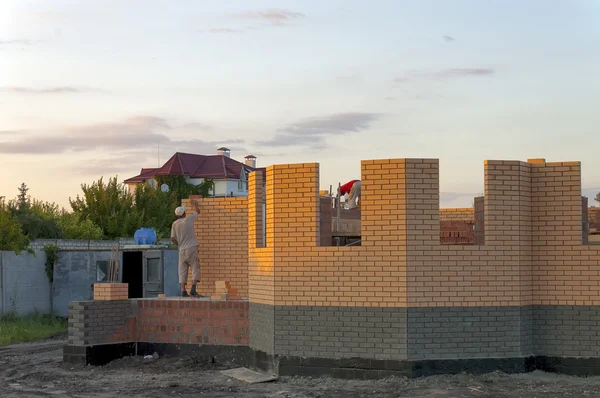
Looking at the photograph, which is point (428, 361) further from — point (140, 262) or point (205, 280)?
point (140, 262)

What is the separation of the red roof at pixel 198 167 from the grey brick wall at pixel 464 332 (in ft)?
202

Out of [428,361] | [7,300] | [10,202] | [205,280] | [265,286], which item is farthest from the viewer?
[10,202]

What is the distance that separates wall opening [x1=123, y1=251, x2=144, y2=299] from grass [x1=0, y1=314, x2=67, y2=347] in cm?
171

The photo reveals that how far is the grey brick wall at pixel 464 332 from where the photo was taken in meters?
11.0

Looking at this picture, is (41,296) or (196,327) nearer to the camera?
(196,327)

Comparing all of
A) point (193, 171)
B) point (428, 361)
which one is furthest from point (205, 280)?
point (193, 171)

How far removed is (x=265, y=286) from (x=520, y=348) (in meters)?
3.49

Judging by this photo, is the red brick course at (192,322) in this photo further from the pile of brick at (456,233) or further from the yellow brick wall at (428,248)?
the pile of brick at (456,233)

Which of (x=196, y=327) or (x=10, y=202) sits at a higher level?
(x=10, y=202)

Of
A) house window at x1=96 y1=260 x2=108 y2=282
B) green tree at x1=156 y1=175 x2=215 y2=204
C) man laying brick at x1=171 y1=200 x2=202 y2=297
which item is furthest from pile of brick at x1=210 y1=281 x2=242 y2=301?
green tree at x1=156 y1=175 x2=215 y2=204

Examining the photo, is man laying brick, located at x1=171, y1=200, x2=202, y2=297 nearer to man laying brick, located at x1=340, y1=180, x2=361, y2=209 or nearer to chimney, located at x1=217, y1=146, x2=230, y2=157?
man laying brick, located at x1=340, y1=180, x2=361, y2=209

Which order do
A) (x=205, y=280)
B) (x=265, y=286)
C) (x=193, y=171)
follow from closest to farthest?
1. (x=265, y=286)
2. (x=205, y=280)
3. (x=193, y=171)

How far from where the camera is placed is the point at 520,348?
11250 mm

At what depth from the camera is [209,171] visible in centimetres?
7462
